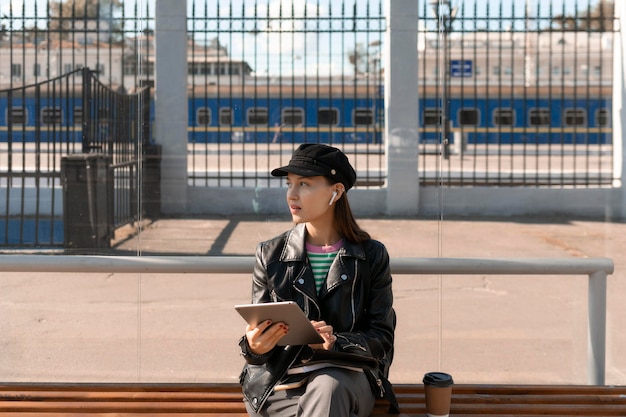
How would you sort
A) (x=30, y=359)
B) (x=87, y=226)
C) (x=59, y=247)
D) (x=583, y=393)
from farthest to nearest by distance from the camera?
(x=87, y=226) → (x=59, y=247) → (x=30, y=359) → (x=583, y=393)

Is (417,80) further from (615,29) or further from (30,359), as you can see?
(30,359)

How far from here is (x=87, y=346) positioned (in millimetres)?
3980

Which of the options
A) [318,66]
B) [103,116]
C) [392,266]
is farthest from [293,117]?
[392,266]

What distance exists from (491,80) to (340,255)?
241 inches

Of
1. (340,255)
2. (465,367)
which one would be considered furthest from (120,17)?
(340,255)

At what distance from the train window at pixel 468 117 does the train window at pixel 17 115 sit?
12.3ft

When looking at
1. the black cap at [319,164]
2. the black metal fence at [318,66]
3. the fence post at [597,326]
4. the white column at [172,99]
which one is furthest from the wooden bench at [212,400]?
the black metal fence at [318,66]

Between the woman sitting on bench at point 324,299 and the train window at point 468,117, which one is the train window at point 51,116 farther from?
the woman sitting on bench at point 324,299

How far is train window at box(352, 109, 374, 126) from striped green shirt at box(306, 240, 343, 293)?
150 inches

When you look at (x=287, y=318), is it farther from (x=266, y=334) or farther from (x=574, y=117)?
(x=574, y=117)

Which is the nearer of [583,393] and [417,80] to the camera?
[583,393]

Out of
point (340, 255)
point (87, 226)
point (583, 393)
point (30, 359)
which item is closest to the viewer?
point (340, 255)

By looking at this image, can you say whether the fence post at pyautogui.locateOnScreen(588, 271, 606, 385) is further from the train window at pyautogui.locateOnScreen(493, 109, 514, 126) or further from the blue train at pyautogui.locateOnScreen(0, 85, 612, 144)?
the train window at pyautogui.locateOnScreen(493, 109, 514, 126)

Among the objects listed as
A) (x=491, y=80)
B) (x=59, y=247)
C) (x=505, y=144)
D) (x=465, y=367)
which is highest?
(x=491, y=80)
